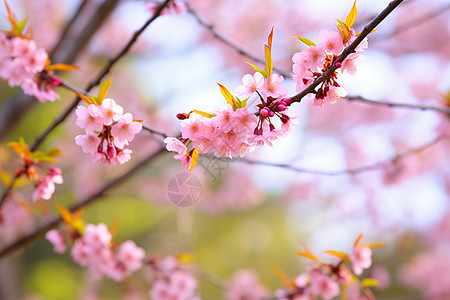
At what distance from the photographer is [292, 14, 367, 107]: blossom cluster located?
792 millimetres

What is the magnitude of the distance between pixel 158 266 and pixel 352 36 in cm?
125

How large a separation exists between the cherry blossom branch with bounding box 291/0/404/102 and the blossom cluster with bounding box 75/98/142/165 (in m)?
0.33

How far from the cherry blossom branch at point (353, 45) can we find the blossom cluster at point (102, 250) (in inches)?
39.2

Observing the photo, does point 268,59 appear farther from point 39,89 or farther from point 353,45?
point 39,89

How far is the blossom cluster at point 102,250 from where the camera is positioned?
1501mm

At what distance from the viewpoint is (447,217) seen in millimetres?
4594

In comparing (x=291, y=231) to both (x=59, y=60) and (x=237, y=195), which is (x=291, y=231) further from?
(x=59, y=60)

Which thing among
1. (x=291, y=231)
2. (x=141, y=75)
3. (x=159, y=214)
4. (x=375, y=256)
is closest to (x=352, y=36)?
(x=141, y=75)

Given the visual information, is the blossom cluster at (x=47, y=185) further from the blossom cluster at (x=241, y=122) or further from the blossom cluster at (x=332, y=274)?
the blossom cluster at (x=332, y=274)

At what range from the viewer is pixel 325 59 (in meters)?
0.83

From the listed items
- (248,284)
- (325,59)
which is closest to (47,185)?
(325,59)

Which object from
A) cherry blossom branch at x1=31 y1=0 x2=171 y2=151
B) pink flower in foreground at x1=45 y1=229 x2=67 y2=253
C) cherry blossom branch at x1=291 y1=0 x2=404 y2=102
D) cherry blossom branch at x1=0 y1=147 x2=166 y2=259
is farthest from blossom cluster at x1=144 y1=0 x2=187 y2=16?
pink flower in foreground at x1=45 y1=229 x2=67 y2=253

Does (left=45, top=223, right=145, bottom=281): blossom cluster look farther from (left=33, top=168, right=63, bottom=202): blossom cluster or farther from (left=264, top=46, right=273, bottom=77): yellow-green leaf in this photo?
(left=264, top=46, right=273, bottom=77): yellow-green leaf

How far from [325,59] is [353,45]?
0.09 meters
